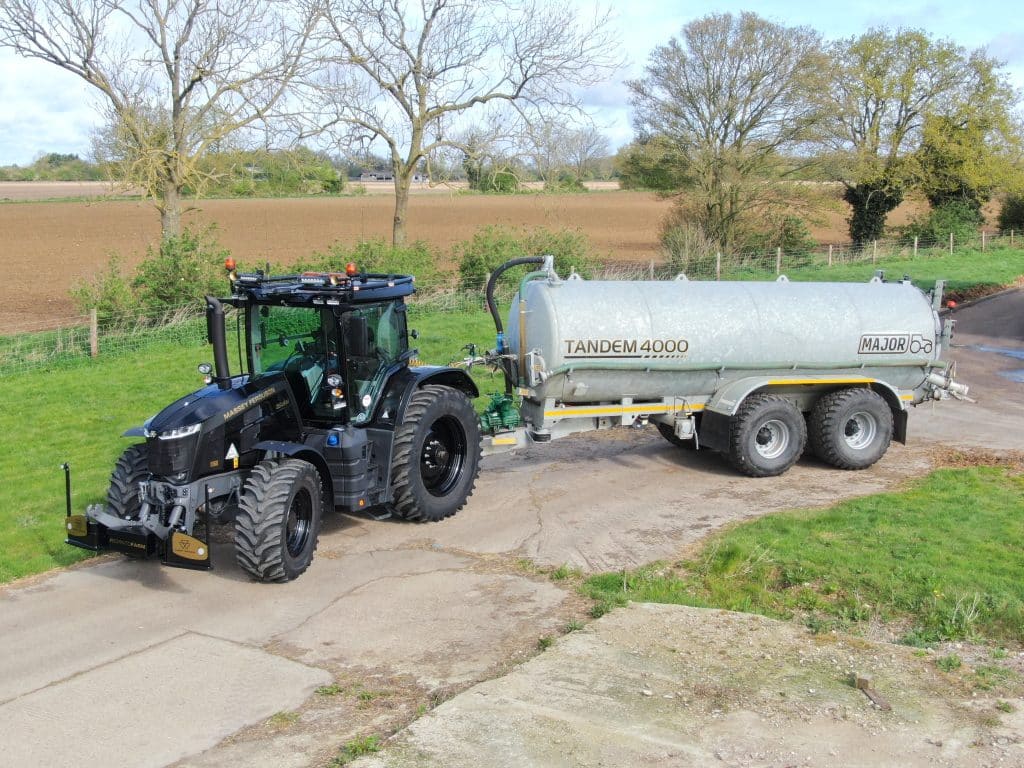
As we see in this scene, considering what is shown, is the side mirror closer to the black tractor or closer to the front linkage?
the black tractor

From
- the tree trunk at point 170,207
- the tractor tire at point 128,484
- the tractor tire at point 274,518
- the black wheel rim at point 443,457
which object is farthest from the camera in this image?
the tree trunk at point 170,207

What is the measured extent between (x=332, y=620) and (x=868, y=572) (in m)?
4.71

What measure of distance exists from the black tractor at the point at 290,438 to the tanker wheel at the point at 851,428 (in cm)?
481

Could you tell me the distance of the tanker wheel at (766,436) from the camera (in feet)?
39.5

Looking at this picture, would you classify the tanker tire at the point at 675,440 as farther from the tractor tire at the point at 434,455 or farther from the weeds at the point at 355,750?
the weeds at the point at 355,750

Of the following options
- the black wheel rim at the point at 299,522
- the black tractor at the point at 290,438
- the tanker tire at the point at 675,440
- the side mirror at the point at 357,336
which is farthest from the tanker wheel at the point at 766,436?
the black wheel rim at the point at 299,522

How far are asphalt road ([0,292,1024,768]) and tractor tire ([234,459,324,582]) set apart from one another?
Answer: 0.25m

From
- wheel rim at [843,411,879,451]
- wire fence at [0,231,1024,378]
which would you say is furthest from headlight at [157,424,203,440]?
wire fence at [0,231,1024,378]

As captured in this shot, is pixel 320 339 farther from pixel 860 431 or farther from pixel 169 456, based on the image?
pixel 860 431

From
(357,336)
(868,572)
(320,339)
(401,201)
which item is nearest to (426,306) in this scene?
(401,201)

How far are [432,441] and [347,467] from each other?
1.38 metres

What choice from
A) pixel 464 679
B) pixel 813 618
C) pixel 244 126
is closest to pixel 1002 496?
pixel 813 618

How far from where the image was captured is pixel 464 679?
22.8 feet

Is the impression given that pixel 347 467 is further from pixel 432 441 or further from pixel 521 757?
pixel 521 757
